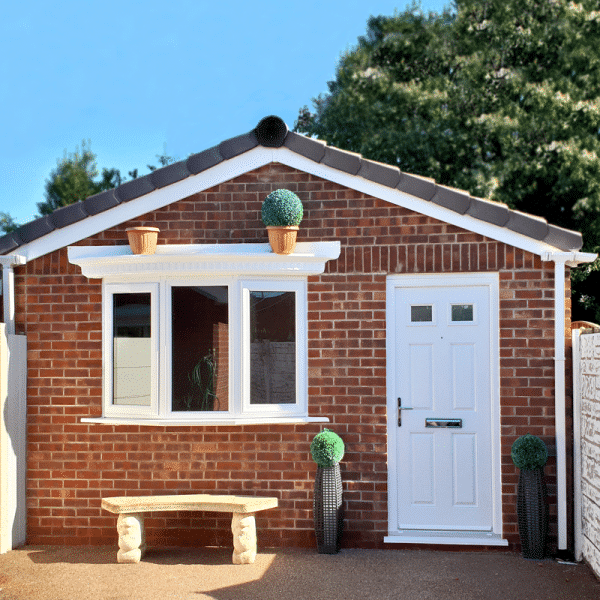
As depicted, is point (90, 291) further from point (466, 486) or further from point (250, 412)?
point (466, 486)

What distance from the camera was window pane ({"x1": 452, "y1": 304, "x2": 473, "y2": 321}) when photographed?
6699 millimetres

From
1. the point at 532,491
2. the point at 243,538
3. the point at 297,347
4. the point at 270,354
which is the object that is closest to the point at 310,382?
the point at 297,347

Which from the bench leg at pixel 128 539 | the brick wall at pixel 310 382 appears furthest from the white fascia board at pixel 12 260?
the bench leg at pixel 128 539

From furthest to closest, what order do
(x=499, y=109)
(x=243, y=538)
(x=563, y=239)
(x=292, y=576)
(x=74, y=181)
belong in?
(x=74, y=181) → (x=499, y=109) → (x=563, y=239) → (x=243, y=538) → (x=292, y=576)

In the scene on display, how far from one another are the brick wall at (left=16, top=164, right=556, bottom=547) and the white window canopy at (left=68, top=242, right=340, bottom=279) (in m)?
0.13

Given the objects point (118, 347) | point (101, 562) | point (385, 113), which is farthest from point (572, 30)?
point (101, 562)

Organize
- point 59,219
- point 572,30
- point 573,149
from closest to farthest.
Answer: point 59,219
point 573,149
point 572,30

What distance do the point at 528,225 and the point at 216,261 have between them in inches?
106

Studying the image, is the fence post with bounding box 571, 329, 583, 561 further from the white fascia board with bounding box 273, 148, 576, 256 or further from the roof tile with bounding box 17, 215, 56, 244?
the roof tile with bounding box 17, 215, 56, 244

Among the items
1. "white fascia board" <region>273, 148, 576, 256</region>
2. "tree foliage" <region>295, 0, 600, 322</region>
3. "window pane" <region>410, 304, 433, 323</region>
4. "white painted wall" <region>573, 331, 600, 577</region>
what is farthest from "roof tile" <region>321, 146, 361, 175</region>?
"tree foliage" <region>295, 0, 600, 322</region>

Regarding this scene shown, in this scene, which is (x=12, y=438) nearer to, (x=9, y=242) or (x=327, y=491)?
(x=9, y=242)

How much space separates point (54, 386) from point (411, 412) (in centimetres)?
323

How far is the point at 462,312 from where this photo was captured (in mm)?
6707

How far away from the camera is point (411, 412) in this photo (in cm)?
672
